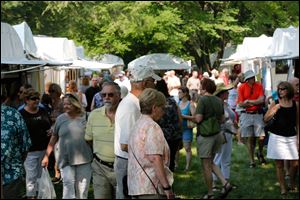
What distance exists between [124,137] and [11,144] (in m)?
1.06

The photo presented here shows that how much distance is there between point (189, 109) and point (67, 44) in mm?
7120

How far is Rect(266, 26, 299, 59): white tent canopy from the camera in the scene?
12845mm

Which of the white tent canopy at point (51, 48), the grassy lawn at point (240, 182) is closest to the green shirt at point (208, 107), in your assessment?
the grassy lawn at point (240, 182)

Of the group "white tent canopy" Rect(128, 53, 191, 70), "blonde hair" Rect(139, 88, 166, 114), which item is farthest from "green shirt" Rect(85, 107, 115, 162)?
"white tent canopy" Rect(128, 53, 191, 70)

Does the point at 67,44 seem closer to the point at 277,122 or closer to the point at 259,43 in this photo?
the point at 259,43

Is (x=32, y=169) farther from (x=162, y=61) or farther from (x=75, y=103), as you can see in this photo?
(x=162, y=61)

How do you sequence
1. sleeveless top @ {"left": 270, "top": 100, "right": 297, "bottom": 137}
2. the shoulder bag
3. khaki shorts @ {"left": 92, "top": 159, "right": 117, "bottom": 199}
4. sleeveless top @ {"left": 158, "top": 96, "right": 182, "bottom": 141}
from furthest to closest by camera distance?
sleeveless top @ {"left": 270, "top": 100, "right": 297, "bottom": 137}, the shoulder bag, sleeveless top @ {"left": 158, "top": 96, "right": 182, "bottom": 141}, khaki shorts @ {"left": 92, "top": 159, "right": 117, "bottom": 199}

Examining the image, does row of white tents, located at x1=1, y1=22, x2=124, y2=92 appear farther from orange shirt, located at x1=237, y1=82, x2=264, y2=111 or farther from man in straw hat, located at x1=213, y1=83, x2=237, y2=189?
orange shirt, located at x1=237, y1=82, x2=264, y2=111

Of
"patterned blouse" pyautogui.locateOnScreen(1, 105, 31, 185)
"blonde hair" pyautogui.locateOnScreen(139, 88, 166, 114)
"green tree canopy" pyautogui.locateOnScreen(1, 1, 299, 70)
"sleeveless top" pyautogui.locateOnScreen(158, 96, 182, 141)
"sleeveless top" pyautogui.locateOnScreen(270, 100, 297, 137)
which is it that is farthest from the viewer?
"green tree canopy" pyautogui.locateOnScreen(1, 1, 299, 70)

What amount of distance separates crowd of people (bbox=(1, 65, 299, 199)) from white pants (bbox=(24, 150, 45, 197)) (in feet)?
0.05

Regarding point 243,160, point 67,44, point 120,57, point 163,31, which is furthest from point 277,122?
point 120,57

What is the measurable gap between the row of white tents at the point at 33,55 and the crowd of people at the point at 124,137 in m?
0.94

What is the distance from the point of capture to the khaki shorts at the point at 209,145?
343 inches

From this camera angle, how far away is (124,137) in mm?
5793
